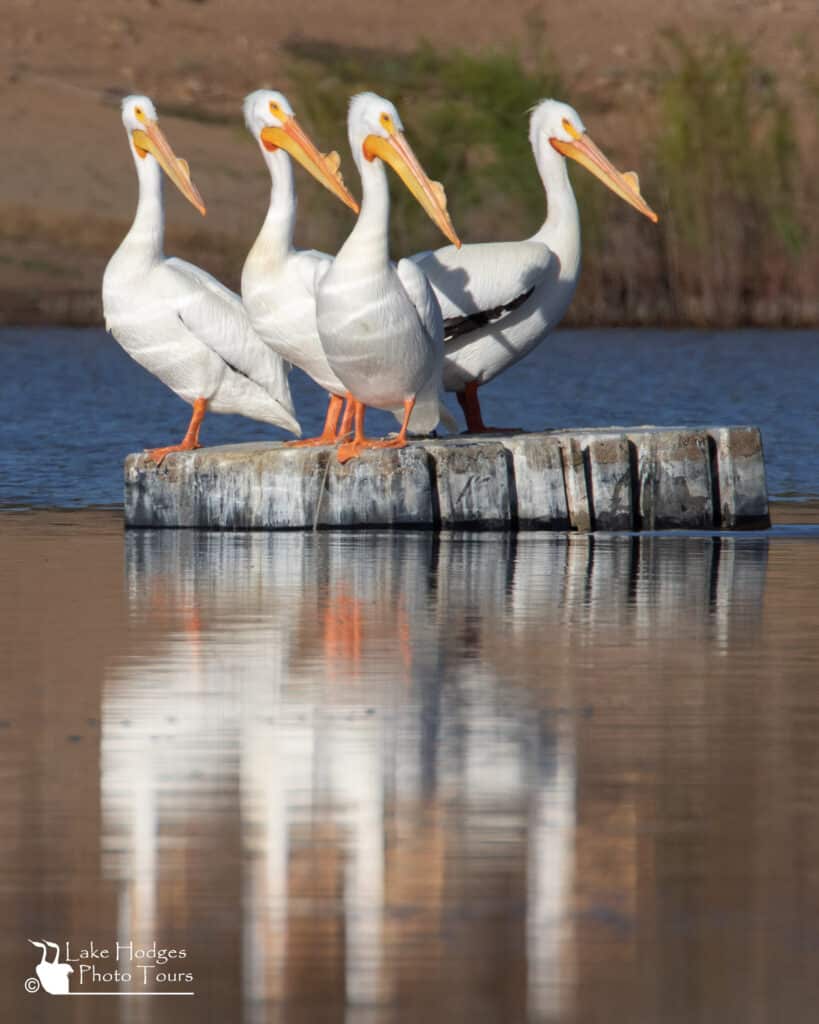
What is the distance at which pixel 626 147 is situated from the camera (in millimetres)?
53125

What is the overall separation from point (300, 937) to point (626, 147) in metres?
49.9

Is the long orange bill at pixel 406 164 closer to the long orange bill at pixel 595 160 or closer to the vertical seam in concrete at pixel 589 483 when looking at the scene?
the vertical seam in concrete at pixel 589 483

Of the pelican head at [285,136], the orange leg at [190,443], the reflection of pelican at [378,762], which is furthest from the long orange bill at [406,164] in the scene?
the reflection of pelican at [378,762]

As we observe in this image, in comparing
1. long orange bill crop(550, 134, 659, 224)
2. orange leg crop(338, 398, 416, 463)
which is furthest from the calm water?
long orange bill crop(550, 134, 659, 224)

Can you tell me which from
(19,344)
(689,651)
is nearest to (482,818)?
(689,651)

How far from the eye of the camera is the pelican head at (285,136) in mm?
11180

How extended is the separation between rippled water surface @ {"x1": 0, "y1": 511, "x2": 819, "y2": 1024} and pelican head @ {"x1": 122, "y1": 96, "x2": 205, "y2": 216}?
3900 millimetres

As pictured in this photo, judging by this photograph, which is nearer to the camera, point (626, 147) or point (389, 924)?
point (389, 924)

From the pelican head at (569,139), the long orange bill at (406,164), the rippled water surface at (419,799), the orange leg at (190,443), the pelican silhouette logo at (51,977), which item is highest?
the pelican head at (569,139)

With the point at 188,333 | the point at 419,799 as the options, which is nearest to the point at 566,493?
the point at 188,333

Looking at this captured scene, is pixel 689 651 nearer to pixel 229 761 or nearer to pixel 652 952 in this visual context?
pixel 229 761

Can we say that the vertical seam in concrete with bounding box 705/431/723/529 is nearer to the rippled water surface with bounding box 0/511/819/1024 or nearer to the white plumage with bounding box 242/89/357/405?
the white plumage with bounding box 242/89/357/405

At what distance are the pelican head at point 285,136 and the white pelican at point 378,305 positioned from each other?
73 cm

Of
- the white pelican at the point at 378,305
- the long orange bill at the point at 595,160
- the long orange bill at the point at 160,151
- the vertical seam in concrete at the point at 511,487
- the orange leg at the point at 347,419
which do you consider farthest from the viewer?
the long orange bill at the point at 595,160
